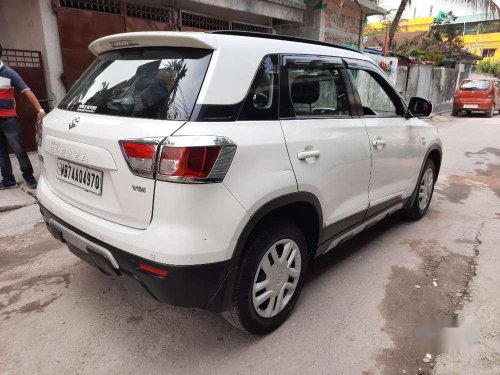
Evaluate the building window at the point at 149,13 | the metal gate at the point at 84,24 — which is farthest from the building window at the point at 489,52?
the metal gate at the point at 84,24

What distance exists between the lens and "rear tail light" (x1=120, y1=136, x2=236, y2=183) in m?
1.80

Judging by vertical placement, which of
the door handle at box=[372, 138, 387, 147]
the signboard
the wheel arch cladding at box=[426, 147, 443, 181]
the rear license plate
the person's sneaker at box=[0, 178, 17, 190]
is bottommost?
the person's sneaker at box=[0, 178, 17, 190]

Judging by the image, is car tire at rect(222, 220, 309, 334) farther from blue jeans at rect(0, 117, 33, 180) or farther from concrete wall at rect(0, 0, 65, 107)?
concrete wall at rect(0, 0, 65, 107)

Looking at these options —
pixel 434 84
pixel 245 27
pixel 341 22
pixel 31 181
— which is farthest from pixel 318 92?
pixel 434 84

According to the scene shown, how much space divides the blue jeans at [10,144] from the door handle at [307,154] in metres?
4.07

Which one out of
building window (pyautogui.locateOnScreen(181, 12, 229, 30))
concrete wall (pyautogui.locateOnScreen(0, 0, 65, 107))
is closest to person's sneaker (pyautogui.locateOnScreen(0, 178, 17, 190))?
concrete wall (pyautogui.locateOnScreen(0, 0, 65, 107))

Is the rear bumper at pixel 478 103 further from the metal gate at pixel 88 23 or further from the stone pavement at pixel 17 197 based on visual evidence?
the stone pavement at pixel 17 197

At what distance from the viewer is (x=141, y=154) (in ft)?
6.09

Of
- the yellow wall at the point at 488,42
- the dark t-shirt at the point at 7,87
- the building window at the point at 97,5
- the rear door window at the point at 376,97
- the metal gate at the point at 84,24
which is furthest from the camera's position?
the yellow wall at the point at 488,42

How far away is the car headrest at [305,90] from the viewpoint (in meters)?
2.47

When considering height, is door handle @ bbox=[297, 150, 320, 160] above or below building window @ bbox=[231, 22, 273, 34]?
below

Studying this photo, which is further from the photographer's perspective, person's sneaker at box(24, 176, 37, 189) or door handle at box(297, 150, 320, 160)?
person's sneaker at box(24, 176, 37, 189)

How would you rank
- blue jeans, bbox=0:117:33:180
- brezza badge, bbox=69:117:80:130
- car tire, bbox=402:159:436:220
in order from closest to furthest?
brezza badge, bbox=69:117:80:130, car tire, bbox=402:159:436:220, blue jeans, bbox=0:117:33:180

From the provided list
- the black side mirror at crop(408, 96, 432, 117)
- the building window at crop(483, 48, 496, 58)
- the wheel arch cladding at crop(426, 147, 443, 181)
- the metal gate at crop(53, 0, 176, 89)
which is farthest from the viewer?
the building window at crop(483, 48, 496, 58)
